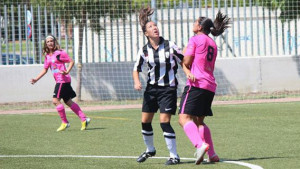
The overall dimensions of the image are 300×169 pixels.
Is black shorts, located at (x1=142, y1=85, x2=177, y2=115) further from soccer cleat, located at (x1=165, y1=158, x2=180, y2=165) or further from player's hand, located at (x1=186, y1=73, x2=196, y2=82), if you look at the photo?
soccer cleat, located at (x1=165, y1=158, x2=180, y2=165)

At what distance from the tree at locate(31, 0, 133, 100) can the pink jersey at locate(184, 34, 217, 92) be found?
13.4 m

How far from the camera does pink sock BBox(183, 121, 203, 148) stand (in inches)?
349

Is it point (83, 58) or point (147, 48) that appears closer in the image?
point (147, 48)

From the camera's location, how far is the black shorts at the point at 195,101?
9070 mm

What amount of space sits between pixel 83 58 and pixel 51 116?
5041mm

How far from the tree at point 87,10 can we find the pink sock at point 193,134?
13.5 m

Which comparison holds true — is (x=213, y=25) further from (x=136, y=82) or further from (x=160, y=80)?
(x=136, y=82)

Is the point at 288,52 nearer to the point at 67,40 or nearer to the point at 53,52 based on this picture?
the point at 67,40

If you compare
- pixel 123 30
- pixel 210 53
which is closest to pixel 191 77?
pixel 210 53

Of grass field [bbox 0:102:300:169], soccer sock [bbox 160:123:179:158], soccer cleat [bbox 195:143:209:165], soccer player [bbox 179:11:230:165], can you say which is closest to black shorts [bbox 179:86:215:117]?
soccer player [bbox 179:11:230:165]

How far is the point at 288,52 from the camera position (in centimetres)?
2342

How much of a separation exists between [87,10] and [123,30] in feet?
4.21

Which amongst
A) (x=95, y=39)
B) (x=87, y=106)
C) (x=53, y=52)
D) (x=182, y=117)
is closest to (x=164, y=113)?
(x=182, y=117)

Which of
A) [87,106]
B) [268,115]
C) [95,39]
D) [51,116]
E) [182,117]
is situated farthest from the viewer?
[95,39]
